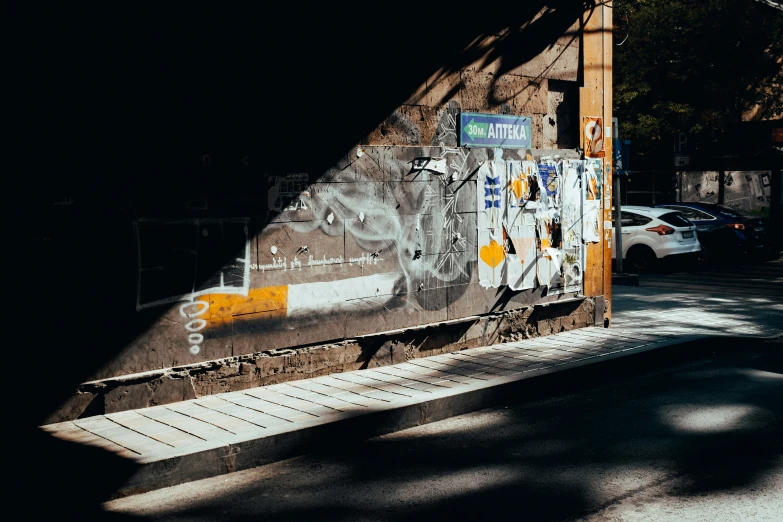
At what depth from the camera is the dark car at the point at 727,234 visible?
858 inches

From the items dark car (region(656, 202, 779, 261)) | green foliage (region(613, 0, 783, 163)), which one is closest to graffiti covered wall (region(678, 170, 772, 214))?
green foliage (region(613, 0, 783, 163))

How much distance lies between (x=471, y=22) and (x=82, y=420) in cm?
587

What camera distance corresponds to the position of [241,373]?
7.84 m

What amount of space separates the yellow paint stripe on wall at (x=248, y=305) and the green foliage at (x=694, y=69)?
22.6m

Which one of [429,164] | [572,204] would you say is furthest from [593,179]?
[429,164]

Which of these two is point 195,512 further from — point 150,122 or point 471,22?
point 471,22

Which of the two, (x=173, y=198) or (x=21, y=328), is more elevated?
(x=173, y=198)

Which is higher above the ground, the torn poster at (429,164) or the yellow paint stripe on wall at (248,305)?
the torn poster at (429,164)

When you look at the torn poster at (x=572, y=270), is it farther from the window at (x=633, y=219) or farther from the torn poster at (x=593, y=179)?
the window at (x=633, y=219)

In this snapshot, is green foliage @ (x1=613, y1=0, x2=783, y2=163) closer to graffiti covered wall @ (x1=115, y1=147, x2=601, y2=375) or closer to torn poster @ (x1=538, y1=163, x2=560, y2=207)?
torn poster @ (x1=538, y1=163, x2=560, y2=207)

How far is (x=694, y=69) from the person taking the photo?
28.2 meters

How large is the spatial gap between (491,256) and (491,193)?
29.1 inches

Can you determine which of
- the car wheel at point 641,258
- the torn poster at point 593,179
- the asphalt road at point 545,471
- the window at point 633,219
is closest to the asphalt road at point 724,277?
the car wheel at point 641,258

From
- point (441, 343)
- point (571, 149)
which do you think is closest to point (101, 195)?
point (441, 343)
